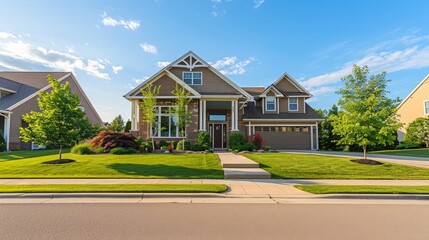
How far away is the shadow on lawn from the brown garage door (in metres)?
13.3

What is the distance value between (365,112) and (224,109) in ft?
38.1

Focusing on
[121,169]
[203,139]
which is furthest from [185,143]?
[121,169]

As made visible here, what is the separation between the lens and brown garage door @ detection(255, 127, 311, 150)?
23.5 m

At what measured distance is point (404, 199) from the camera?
738cm

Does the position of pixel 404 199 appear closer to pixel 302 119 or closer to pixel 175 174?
pixel 175 174

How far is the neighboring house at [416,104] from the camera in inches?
1086

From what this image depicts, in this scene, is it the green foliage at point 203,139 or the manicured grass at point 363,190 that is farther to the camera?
the green foliage at point 203,139

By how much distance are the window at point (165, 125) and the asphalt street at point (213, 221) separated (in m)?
14.3

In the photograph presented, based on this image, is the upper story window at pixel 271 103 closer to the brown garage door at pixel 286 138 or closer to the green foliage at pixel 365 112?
the brown garage door at pixel 286 138

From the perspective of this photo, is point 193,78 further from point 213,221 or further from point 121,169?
point 213,221

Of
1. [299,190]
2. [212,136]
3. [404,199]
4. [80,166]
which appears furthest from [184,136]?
[404,199]

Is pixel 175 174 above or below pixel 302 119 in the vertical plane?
below

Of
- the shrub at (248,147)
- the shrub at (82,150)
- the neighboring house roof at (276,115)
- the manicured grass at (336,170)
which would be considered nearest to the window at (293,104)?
the neighboring house roof at (276,115)

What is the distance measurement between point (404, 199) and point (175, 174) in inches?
316
